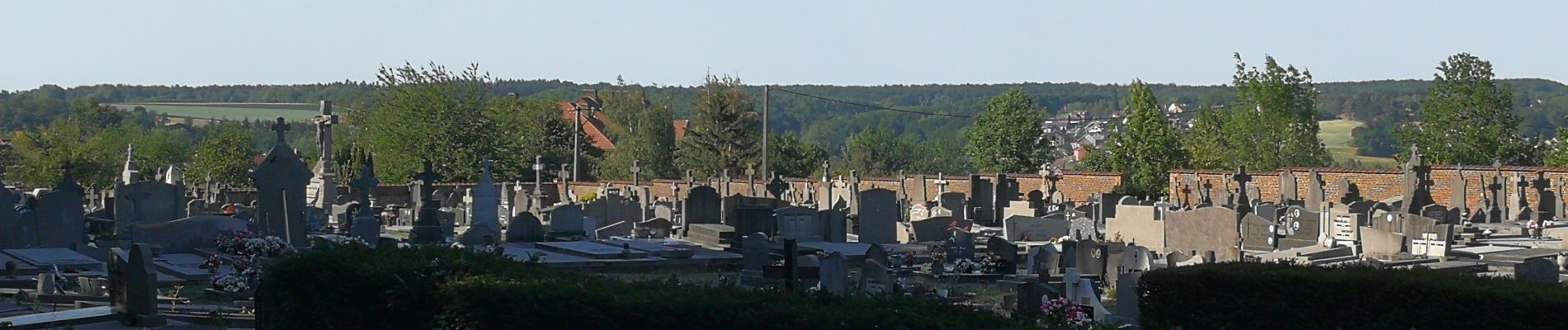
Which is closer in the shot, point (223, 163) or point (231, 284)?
point (231, 284)

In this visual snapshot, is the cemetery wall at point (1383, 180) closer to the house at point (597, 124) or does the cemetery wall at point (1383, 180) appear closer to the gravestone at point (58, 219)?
the gravestone at point (58, 219)

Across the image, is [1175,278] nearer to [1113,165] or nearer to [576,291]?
[576,291]

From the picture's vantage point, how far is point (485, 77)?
6438 centimetres

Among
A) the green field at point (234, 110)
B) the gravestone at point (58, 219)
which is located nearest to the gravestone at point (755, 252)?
the gravestone at point (58, 219)

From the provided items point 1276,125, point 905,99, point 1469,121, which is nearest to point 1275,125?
point 1276,125

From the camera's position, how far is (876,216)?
23.3 m

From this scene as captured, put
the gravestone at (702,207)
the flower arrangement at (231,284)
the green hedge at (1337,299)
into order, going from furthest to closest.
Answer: the gravestone at (702,207) < the flower arrangement at (231,284) < the green hedge at (1337,299)

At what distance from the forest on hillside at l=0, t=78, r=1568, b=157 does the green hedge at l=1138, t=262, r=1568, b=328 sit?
7692cm

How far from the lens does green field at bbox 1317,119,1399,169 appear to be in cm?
10275

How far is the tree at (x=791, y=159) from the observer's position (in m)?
62.0

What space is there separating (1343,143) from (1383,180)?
277 ft

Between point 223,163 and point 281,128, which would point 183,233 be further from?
point 223,163

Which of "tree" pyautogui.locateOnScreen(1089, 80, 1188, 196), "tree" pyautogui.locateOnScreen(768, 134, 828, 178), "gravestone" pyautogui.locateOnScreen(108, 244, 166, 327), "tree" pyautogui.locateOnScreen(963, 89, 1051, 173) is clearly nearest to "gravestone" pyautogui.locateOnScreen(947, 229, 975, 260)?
"gravestone" pyautogui.locateOnScreen(108, 244, 166, 327)

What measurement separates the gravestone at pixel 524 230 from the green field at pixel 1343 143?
83.3m
